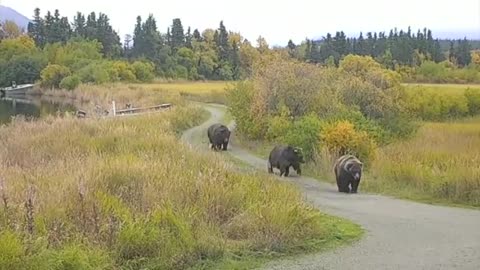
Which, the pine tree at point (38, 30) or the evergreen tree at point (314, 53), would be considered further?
the pine tree at point (38, 30)

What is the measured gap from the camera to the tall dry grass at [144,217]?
8.44 m

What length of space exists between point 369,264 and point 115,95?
58609 millimetres

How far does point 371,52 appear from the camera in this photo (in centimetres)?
11969

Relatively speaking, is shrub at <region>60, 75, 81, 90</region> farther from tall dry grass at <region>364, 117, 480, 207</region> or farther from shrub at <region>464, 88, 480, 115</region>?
tall dry grass at <region>364, 117, 480, 207</region>

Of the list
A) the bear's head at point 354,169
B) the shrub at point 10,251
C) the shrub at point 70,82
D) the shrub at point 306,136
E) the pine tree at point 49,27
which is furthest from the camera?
the pine tree at point 49,27

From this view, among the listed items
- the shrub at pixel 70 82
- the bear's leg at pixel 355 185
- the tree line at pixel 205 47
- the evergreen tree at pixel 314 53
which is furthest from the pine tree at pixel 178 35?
the bear's leg at pixel 355 185

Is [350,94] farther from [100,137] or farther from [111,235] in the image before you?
[111,235]

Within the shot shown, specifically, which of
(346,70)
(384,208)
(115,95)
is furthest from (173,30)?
(384,208)

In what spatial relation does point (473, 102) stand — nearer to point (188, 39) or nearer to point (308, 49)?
point (308, 49)

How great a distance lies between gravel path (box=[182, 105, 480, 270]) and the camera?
372 inches

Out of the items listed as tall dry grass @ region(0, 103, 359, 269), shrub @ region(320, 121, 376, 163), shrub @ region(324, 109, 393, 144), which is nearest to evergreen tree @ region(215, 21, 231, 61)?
shrub @ region(324, 109, 393, 144)

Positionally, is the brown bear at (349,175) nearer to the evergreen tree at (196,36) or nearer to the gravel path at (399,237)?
the gravel path at (399,237)

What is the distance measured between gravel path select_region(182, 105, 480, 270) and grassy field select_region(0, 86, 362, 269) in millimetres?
448

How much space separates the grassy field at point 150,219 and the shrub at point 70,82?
253ft
